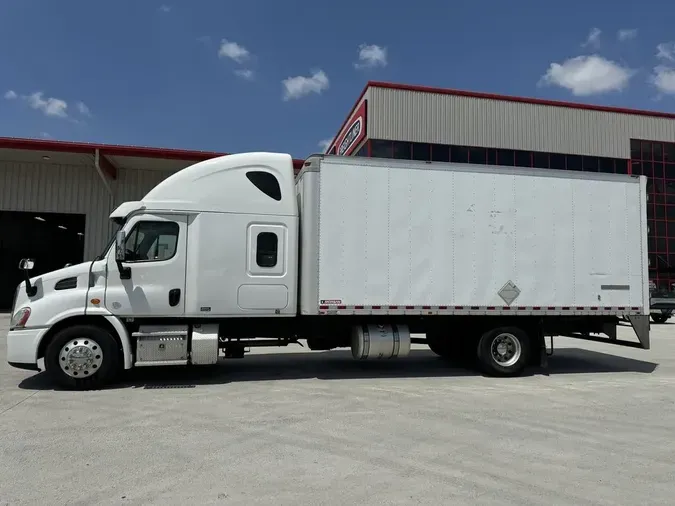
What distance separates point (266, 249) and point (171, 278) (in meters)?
1.48

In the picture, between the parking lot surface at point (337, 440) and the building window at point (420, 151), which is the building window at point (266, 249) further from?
the building window at point (420, 151)

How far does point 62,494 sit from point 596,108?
110 ft

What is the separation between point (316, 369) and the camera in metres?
8.96

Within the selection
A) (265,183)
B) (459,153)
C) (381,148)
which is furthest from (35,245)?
(265,183)

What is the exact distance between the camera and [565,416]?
596 centimetres

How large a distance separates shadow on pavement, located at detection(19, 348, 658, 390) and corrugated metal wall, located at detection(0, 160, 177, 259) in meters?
16.2

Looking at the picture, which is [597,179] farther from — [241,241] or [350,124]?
[350,124]

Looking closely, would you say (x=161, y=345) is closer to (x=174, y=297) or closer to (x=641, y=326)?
(x=174, y=297)

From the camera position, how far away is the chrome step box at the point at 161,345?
23.7 ft

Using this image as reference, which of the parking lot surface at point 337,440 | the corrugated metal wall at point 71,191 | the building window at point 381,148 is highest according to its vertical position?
the building window at point 381,148

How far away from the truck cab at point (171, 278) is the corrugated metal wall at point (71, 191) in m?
17.1

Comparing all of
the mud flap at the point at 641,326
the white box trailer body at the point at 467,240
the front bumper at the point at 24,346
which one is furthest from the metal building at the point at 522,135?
the front bumper at the point at 24,346

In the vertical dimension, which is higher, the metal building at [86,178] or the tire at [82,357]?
the metal building at [86,178]

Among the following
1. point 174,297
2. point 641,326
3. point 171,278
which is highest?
point 171,278
